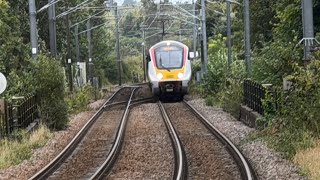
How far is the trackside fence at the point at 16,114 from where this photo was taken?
1733 cm

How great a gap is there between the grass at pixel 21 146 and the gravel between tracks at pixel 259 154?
17.3 feet

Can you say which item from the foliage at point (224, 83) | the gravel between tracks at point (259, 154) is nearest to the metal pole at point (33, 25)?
the gravel between tracks at point (259, 154)

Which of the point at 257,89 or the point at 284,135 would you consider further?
the point at 257,89

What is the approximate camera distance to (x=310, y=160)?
11.8 meters

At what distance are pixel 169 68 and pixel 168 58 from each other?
0.54 metres

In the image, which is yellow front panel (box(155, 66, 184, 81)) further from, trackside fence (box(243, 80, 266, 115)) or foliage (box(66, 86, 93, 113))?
trackside fence (box(243, 80, 266, 115))

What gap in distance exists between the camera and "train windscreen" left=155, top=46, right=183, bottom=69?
1325 inches

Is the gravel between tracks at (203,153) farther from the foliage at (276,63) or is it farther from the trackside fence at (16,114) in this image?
the trackside fence at (16,114)

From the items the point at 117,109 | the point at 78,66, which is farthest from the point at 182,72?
the point at 78,66

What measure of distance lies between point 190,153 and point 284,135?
2232mm

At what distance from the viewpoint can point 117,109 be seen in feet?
102

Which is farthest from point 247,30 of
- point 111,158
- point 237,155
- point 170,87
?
point 111,158

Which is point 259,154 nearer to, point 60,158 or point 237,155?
point 237,155

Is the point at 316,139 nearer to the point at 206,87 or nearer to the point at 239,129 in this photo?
the point at 239,129
